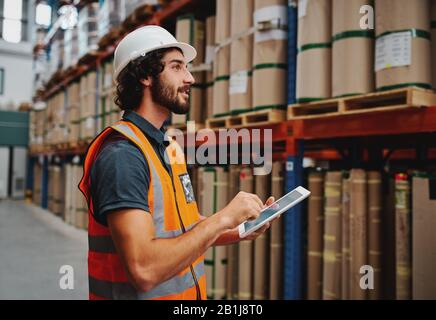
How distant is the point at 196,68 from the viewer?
4.20 meters

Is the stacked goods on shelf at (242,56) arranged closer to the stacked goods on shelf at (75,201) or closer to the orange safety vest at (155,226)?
the orange safety vest at (155,226)

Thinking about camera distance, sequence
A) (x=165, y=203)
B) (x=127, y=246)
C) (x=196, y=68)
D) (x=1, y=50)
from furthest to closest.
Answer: (x=1, y=50), (x=196, y=68), (x=165, y=203), (x=127, y=246)

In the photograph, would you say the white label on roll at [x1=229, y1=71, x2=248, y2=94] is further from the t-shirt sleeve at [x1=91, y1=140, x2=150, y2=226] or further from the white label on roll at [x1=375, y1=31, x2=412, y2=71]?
the t-shirt sleeve at [x1=91, y1=140, x2=150, y2=226]

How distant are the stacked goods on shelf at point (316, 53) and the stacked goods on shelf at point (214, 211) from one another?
125 centimetres

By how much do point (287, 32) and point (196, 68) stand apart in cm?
129

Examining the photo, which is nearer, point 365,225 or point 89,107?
point 365,225

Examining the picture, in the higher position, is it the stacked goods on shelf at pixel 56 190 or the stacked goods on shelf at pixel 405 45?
the stacked goods on shelf at pixel 405 45

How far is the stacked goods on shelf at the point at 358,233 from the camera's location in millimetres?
2648

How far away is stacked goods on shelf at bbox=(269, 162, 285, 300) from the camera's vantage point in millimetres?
3268

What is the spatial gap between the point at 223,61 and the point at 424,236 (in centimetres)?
220

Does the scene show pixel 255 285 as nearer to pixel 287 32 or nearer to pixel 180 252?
pixel 287 32

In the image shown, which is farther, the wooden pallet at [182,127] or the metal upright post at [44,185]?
the metal upright post at [44,185]

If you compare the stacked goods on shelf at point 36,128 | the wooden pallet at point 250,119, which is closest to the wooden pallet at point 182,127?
the wooden pallet at point 250,119
